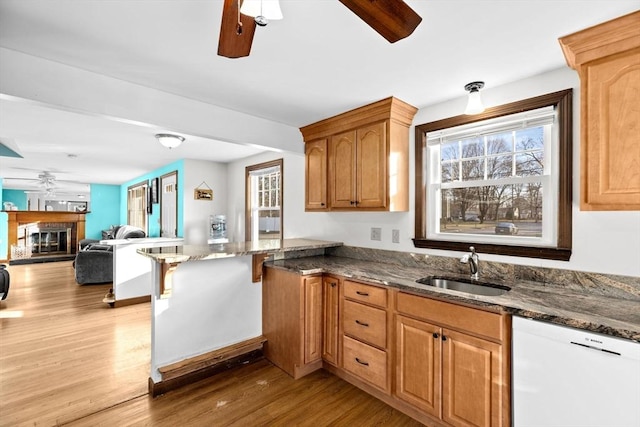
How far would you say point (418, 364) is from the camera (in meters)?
1.91

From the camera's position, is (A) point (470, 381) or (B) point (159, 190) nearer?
(A) point (470, 381)

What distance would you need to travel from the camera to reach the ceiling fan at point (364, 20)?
1.02m

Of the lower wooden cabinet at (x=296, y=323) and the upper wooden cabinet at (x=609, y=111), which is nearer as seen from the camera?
the upper wooden cabinet at (x=609, y=111)

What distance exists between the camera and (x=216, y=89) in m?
2.30

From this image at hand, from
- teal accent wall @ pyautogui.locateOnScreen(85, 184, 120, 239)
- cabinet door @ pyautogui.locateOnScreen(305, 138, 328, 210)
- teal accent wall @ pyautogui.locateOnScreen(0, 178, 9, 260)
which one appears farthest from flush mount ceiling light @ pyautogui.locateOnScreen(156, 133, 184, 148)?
teal accent wall @ pyautogui.locateOnScreen(85, 184, 120, 239)

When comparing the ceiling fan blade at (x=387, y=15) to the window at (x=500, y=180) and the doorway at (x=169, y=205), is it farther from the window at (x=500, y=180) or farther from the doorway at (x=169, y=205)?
the doorway at (x=169, y=205)

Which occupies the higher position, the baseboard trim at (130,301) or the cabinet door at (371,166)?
the cabinet door at (371,166)

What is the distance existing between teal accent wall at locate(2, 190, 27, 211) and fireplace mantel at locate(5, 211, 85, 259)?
2.34 m

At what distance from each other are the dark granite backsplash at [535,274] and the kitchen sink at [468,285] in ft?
0.47

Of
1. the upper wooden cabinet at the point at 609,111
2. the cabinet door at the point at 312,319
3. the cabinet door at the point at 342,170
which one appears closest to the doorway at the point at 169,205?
the cabinet door at the point at 342,170

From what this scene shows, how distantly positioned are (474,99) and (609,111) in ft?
2.41

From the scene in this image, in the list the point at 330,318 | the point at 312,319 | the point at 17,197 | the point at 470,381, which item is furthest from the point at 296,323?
the point at 17,197

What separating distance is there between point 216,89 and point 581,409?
282 centimetres

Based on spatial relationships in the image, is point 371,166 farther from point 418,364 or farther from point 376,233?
point 418,364
